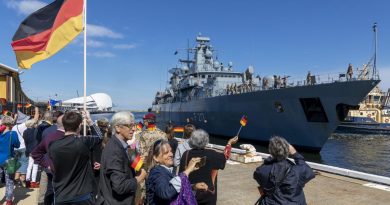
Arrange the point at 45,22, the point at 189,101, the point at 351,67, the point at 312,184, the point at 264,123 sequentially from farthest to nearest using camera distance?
the point at 189,101 → the point at 264,123 → the point at 351,67 → the point at 312,184 → the point at 45,22

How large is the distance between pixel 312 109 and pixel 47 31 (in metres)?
17.7

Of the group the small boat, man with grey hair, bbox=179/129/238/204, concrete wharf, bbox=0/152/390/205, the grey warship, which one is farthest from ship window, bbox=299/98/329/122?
the small boat

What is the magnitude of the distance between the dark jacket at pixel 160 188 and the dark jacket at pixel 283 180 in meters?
1.10

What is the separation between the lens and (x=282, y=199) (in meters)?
3.28

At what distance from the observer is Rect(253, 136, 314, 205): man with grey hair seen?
3.24m

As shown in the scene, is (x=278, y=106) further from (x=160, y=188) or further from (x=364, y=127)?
(x=364, y=127)

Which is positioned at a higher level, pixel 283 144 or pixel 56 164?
pixel 283 144

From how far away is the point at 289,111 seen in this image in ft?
67.9

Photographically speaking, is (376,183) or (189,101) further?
(189,101)

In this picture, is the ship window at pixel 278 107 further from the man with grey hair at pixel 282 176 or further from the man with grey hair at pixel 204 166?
the man with grey hair at pixel 204 166

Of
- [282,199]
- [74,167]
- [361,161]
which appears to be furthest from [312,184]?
[361,161]

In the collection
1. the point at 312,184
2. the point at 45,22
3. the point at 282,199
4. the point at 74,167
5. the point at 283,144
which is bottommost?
the point at 312,184

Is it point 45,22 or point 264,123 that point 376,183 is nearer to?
point 45,22

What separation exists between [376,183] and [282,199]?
5.35 m
